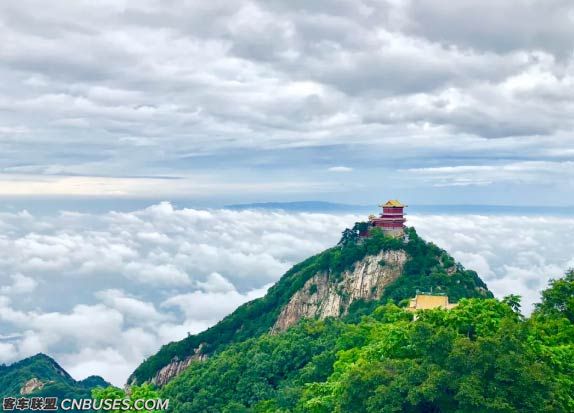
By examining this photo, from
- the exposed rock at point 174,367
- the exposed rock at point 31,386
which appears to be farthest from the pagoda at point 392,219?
the exposed rock at point 31,386

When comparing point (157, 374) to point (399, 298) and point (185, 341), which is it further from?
point (399, 298)

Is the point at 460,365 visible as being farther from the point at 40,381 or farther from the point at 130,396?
the point at 40,381

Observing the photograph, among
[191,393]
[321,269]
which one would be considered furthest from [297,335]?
[321,269]

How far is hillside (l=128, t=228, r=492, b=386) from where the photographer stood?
88000 mm

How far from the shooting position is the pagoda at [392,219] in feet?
337

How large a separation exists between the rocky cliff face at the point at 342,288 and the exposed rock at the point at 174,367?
15508mm

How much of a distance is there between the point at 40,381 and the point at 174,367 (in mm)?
30079

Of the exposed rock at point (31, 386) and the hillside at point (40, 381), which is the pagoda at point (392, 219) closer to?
the hillside at point (40, 381)

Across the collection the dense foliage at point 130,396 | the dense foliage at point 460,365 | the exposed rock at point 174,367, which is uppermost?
the dense foliage at point 460,365

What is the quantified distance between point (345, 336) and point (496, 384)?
75.7 ft

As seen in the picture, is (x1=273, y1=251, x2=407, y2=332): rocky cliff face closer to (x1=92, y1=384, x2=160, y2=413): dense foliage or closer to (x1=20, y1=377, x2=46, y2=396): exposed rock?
(x1=20, y1=377, x2=46, y2=396): exposed rock

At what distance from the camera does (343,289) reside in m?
97.4

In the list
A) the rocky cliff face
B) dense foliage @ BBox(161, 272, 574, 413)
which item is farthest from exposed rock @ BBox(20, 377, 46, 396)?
dense foliage @ BBox(161, 272, 574, 413)

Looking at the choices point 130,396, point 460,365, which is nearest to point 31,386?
point 130,396
